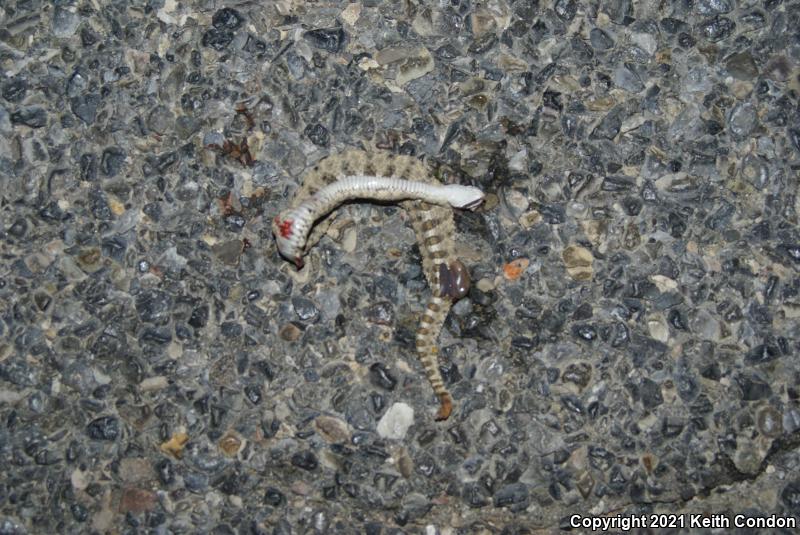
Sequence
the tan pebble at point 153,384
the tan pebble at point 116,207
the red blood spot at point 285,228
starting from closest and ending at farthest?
the red blood spot at point 285,228 → the tan pebble at point 153,384 → the tan pebble at point 116,207

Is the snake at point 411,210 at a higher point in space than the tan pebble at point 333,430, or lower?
higher

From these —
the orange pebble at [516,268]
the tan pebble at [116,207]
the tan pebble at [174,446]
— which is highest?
the orange pebble at [516,268]

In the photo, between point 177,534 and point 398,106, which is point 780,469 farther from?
point 177,534

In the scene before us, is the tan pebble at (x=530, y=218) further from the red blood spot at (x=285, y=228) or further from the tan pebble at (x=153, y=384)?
the tan pebble at (x=153, y=384)

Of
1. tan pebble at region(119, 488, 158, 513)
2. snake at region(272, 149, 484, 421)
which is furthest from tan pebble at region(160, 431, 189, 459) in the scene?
snake at region(272, 149, 484, 421)

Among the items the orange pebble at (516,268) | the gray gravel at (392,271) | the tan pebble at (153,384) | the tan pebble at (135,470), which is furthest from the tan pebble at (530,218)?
the tan pebble at (135,470)

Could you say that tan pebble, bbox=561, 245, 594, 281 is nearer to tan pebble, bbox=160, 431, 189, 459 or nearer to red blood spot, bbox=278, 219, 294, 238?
red blood spot, bbox=278, 219, 294, 238
